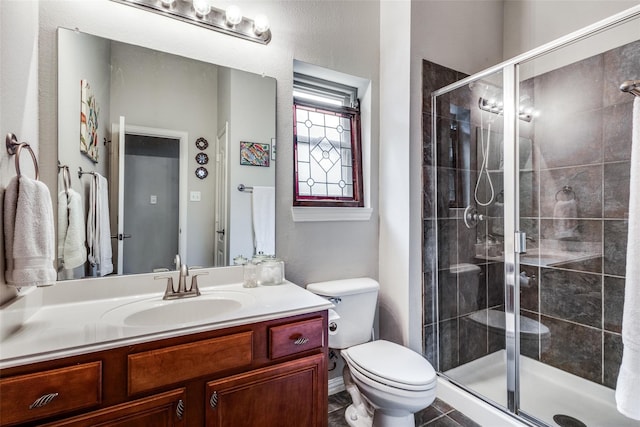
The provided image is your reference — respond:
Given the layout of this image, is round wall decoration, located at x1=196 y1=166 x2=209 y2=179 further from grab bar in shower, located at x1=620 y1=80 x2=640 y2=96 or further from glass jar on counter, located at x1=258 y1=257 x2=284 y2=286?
grab bar in shower, located at x1=620 y1=80 x2=640 y2=96

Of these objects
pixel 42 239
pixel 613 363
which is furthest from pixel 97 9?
pixel 613 363

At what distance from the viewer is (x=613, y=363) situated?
1.72 meters

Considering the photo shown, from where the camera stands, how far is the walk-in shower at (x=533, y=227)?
1.67 m

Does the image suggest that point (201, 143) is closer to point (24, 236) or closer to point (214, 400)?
point (24, 236)

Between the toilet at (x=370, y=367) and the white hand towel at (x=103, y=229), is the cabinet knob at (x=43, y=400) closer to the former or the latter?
the white hand towel at (x=103, y=229)

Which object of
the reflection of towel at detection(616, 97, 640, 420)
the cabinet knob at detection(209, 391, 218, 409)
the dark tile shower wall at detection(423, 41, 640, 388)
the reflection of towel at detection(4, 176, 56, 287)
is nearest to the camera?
the reflection of towel at detection(4, 176, 56, 287)

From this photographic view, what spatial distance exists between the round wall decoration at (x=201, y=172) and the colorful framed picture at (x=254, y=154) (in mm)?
191

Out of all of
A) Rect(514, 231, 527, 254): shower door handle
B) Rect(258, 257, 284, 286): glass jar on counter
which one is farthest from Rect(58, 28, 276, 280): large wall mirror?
Rect(514, 231, 527, 254): shower door handle

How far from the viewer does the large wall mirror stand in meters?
1.25

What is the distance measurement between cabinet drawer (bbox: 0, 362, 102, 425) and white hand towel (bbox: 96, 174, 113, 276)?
0.56m

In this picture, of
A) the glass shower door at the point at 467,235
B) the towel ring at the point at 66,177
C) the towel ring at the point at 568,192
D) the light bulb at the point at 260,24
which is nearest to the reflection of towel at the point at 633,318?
the glass shower door at the point at 467,235

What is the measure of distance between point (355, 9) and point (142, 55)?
1356 millimetres

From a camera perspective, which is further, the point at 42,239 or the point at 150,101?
the point at 150,101

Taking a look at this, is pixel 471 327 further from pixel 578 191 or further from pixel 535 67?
pixel 535 67
